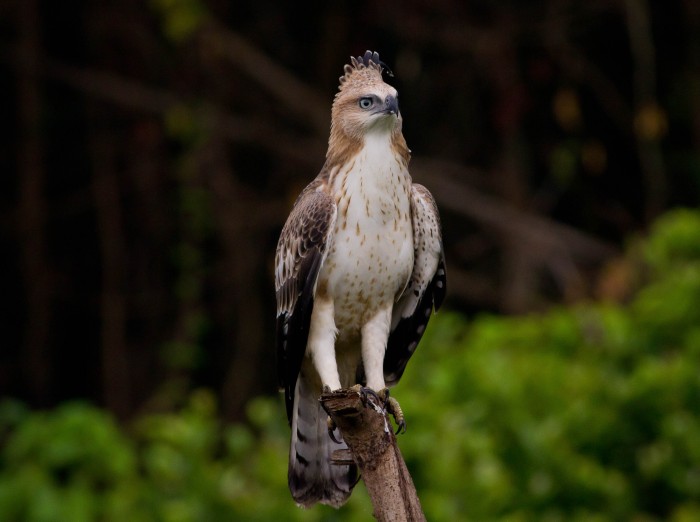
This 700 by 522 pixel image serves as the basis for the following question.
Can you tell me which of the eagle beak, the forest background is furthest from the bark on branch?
the forest background

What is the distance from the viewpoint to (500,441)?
663 cm

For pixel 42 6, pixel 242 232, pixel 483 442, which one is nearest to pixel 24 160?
pixel 42 6

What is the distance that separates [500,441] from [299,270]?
2.92 m

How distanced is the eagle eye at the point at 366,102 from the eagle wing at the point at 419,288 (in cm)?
33

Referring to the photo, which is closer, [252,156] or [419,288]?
[419,288]

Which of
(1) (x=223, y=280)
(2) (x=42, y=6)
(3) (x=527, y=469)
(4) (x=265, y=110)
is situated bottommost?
(3) (x=527, y=469)

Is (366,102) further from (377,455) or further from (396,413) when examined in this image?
(377,455)

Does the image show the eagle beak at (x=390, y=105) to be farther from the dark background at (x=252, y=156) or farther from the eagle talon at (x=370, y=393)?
the dark background at (x=252, y=156)

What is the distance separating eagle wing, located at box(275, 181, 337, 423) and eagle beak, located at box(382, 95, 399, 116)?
32cm

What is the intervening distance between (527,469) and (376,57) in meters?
2.99

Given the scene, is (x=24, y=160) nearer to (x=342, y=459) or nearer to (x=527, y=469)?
(x=527, y=469)

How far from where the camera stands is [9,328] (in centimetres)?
930

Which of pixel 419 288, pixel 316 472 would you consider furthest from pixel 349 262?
pixel 316 472

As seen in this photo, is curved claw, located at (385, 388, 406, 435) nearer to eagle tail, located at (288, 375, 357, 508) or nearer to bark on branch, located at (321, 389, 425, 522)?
eagle tail, located at (288, 375, 357, 508)
